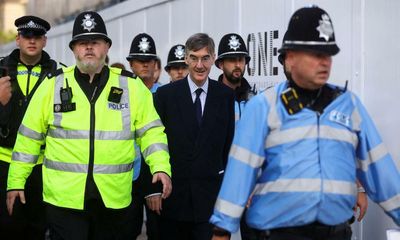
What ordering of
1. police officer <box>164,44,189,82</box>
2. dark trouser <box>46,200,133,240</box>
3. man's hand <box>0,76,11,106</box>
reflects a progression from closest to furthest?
A: dark trouser <box>46,200,133,240</box>, man's hand <box>0,76,11,106</box>, police officer <box>164,44,189,82</box>

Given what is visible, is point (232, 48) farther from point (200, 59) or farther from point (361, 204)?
point (361, 204)

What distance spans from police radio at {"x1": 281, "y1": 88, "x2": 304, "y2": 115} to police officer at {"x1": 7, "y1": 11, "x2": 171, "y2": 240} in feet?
5.17

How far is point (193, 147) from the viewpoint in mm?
5957

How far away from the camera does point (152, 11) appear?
37.1 ft

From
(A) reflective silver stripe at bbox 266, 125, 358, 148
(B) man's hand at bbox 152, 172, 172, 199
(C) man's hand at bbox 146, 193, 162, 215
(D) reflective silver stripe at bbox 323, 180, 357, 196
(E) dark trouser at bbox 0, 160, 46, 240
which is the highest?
(A) reflective silver stripe at bbox 266, 125, 358, 148

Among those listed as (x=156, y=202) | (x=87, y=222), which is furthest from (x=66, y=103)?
(x=156, y=202)

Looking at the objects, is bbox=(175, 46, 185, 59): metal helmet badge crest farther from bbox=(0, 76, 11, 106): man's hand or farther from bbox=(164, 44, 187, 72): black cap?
bbox=(0, 76, 11, 106): man's hand

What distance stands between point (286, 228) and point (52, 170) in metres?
2.02

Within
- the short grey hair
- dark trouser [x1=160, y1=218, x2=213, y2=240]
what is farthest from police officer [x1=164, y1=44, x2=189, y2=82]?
dark trouser [x1=160, y1=218, x2=213, y2=240]

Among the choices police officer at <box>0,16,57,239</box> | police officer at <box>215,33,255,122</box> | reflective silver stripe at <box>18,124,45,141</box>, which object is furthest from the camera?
police officer at <box>215,33,255,122</box>

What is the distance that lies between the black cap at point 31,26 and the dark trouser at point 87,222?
2.15m

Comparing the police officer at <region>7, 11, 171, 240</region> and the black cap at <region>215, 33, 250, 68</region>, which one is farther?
the black cap at <region>215, 33, 250, 68</region>

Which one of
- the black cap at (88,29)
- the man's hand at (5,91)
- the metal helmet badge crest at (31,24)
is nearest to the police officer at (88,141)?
the black cap at (88,29)

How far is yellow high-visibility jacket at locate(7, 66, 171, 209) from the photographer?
5.25 meters
